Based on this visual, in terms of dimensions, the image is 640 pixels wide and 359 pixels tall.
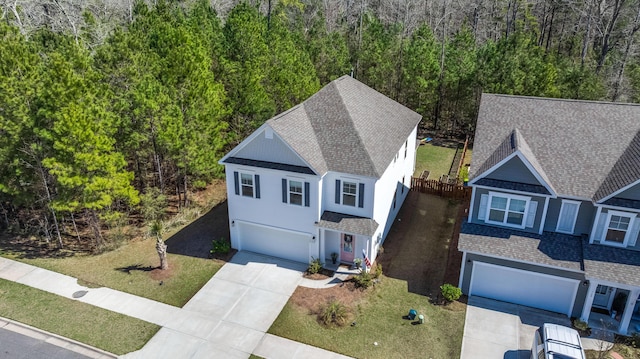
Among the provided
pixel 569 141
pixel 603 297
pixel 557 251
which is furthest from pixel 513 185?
pixel 603 297

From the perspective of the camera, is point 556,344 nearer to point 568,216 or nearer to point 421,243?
point 568,216

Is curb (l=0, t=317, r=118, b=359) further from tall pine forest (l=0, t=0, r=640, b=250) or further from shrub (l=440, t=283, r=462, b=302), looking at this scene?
shrub (l=440, t=283, r=462, b=302)

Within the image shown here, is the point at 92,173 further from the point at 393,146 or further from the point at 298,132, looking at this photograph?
the point at 393,146

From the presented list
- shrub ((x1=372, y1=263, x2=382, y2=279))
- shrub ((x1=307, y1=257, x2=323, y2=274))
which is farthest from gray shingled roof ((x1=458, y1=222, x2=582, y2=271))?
shrub ((x1=307, y1=257, x2=323, y2=274))

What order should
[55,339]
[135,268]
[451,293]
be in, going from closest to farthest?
[55,339], [451,293], [135,268]

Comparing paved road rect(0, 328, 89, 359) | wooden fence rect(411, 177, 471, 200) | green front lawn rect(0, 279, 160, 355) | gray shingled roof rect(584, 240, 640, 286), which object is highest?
gray shingled roof rect(584, 240, 640, 286)

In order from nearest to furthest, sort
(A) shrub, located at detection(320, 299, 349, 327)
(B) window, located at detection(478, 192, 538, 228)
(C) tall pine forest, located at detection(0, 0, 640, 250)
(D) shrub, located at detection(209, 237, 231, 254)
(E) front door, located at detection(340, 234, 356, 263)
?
(A) shrub, located at detection(320, 299, 349, 327) → (B) window, located at detection(478, 192, 538, 228) → (C) tall pine forest, located at detection(0, 0, 640, 250) → (E) front door, located at detection(340, 234, 356, 263) → (D) shrub, located at detection(209, 237, 231, 254)
